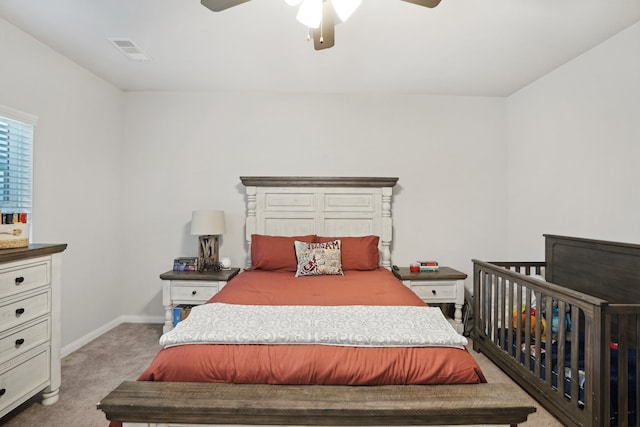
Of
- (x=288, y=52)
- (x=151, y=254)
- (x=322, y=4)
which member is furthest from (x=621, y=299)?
(x=151, y=254)

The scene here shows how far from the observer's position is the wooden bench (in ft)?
4.32

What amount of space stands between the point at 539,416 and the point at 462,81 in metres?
2.82

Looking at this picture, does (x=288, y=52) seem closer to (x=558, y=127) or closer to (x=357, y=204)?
(x=357, y=204)

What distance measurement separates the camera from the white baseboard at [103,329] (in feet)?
9.61

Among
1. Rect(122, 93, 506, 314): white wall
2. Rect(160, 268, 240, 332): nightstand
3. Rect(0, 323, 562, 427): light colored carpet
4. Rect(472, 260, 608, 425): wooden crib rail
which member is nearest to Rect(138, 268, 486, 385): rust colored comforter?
Rect(0, 323, 562, 427): light colored carpet

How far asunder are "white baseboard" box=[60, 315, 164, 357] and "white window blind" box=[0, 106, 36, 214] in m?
1.24

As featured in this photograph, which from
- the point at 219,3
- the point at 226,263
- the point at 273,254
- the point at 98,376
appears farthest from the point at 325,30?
the point at 98,376

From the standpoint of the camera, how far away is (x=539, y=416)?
206 centimetres

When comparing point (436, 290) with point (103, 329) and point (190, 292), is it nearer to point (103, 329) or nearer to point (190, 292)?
point (190, 292)

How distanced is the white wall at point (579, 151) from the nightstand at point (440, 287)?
844 millimetres

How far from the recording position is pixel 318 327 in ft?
5.46

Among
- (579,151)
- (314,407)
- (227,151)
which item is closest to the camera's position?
(314,407)

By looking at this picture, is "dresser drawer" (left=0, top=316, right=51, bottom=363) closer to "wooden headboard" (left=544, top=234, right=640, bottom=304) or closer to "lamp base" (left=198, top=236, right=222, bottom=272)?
"lamp base" (left=198, top=236, right=222, bottom=272)

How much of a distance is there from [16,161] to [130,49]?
3.85 ft
